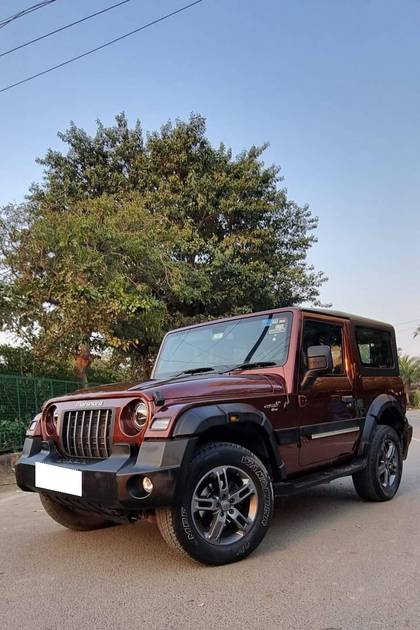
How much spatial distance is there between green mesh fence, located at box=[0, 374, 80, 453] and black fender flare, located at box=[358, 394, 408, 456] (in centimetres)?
626

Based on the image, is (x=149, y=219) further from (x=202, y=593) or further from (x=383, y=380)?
(x=202, y=593)

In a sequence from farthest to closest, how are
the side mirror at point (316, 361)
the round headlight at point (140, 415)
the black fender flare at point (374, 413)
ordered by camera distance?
the black fender flare at point (374, 413) < the side mirror at point (316, 361) < the round headlight at point (140, 415)

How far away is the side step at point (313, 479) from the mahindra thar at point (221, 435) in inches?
0.5

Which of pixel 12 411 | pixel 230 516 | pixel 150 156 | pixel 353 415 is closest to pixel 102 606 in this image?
pixel 230 516

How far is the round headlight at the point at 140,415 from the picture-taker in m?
3.60

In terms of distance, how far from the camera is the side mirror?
443 cm

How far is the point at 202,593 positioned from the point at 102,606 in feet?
1.90

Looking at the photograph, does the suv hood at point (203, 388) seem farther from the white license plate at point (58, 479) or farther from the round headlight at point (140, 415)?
the white license plate at point (58, 479)

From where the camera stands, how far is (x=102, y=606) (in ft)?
10.0

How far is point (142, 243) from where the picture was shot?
12.6 metres

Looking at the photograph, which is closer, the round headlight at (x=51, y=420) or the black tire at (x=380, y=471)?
the round headlight at (x=51, y=420)

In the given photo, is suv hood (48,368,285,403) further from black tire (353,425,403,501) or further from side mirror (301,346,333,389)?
black tire (353,425,403,501)

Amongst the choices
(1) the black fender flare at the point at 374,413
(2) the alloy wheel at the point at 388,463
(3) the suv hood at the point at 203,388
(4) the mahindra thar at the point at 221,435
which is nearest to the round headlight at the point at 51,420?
(4) the mahindra thar at the point at 221,435

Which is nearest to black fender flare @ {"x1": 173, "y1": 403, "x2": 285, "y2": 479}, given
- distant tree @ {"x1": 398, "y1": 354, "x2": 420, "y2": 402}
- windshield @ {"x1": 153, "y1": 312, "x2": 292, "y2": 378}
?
windshield @ {"x1": 153, "y1": 312, "x2": 292, "y2": 378}
